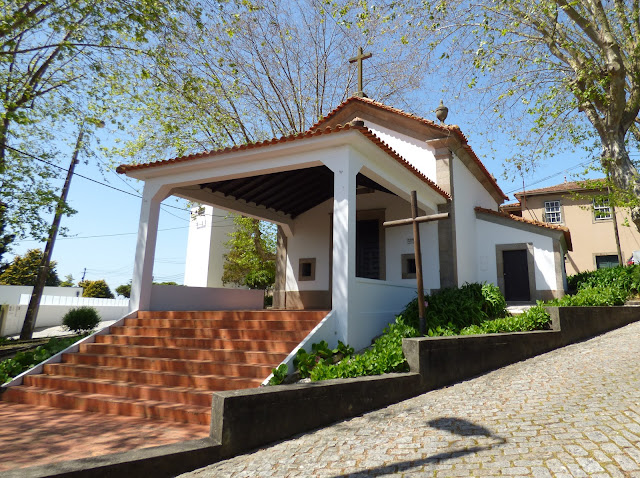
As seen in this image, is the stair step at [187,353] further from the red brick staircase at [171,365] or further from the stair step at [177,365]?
the stair step at [177,365]

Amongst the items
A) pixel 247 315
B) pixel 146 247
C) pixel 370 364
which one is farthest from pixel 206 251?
pixel 370 364

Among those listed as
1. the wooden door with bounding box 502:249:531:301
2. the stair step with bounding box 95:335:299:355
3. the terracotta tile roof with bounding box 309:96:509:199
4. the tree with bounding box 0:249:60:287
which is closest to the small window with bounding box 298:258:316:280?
the terracotta tile roof with bounding box 309:96:509:199

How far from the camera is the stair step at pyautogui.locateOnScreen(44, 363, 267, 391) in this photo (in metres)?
5.16

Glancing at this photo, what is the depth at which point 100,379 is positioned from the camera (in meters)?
6.01

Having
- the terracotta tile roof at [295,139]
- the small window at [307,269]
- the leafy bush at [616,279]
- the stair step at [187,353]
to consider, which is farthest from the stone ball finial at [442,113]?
the stair step at [187,353]

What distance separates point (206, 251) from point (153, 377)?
2240 cm

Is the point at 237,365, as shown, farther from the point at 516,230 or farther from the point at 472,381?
the point at 516,230

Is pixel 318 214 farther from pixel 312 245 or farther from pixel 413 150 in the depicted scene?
pixel 413 150

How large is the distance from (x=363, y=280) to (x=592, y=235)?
2182 cm

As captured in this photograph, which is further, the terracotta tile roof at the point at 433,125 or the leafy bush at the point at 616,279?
the leafy bush at the point at 616,279

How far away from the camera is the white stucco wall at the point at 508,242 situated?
39.4 feet

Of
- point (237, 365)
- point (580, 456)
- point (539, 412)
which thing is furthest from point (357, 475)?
point (237, 365)

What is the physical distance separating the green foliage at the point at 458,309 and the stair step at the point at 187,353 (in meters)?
3.01

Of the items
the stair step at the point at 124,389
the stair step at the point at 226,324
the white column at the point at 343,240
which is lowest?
the stair step at the point at 124,389
